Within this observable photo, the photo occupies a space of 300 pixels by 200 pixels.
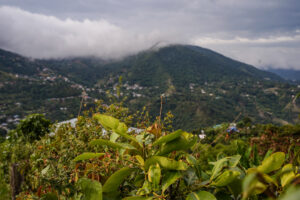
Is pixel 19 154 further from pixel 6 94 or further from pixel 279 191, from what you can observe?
pixel 6 94

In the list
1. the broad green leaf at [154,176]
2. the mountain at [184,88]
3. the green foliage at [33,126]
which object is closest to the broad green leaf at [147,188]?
the broad green leaf at [154,176]

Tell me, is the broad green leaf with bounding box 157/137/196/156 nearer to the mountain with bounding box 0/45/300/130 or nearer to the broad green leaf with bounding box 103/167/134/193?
the broad green leaf with bounding box 103/167/134/193

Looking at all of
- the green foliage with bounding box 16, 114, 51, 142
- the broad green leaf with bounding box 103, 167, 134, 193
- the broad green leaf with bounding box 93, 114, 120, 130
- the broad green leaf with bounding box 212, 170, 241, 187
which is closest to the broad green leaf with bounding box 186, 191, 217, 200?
the broad green leaf with bounding box 212, 170, 241, 187

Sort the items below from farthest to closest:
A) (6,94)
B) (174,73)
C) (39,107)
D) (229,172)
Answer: (174,73) < (6,94) < (39,107) < (229,172)

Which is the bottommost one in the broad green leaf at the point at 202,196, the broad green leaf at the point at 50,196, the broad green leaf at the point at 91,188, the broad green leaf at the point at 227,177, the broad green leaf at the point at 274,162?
the broad green leaf at the point at 50,196

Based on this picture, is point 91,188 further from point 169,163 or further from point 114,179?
point 169,163

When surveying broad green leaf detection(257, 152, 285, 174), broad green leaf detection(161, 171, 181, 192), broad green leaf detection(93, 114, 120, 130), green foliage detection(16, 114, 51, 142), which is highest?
broad green leaf detection(93, 114, 120, 130)


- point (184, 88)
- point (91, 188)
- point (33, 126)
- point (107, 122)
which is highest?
point (107, 122)

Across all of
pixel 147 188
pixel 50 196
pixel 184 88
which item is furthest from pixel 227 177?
pixel 184 88

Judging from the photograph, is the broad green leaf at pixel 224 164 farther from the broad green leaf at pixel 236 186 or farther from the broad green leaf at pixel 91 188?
the broad green leaf at pixel 91 188

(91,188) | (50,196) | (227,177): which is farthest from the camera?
(50,196)

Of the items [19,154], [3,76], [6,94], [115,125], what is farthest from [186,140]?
[3,76]
